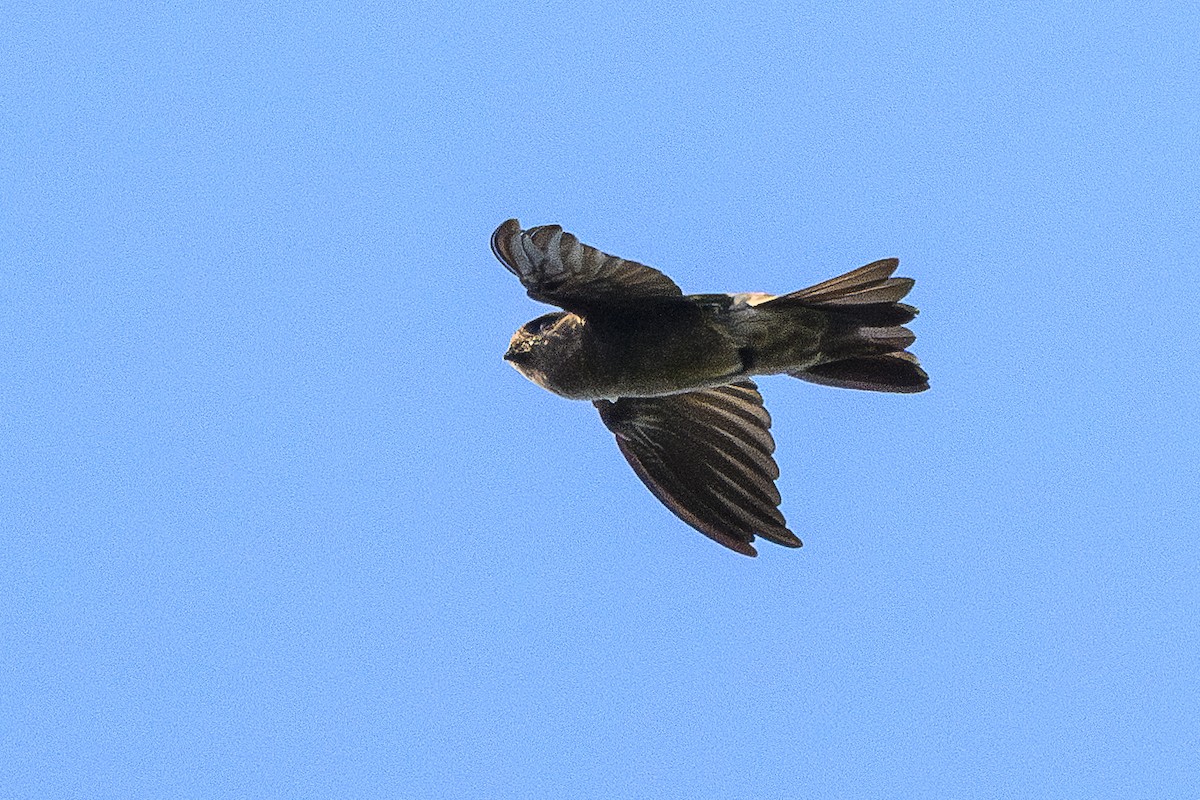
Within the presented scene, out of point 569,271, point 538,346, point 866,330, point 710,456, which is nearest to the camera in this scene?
point 569,271

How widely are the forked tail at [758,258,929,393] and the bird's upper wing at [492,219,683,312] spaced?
802mm

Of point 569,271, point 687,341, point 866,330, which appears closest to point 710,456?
point 687,341

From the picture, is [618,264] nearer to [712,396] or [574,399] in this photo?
[574,399]

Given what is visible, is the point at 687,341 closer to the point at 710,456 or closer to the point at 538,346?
the point at 538,346

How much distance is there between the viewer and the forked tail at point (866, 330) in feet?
33.0

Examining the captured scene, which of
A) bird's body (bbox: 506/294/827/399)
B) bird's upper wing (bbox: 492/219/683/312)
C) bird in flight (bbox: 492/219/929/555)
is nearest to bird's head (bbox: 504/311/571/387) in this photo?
bird in flight (bbox: 492/219/929/555)

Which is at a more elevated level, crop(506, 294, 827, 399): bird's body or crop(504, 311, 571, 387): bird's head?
crop(504, 311, 571, 387): bird's head

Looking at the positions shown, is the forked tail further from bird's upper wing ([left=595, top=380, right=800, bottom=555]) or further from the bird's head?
the bird's head

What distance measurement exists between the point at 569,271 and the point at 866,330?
178cm

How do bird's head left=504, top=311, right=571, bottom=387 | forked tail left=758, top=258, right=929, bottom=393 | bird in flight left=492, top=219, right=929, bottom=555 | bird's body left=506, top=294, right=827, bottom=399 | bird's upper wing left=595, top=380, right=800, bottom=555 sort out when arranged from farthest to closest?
bird's upper wing left=595, top=380, right=800, bottom=555, bird's head left=504, top=311, right=571, bottom=387, bird's body left=506, top=294, right=827, bottom=399, forked tail left=758, top=258, right=929, bottom=393, bird in flight left=492, top=219, right=929, bottom=555

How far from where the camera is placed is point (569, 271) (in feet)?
31.6

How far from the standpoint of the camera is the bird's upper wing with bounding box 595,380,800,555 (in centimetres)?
1107

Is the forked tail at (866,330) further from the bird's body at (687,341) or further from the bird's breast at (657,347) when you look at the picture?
the bird's breast at (657,347)

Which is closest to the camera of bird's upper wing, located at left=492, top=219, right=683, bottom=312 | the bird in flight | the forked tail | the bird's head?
bird's upper wing, located at left=492, top=219, right=683, bottom=312
